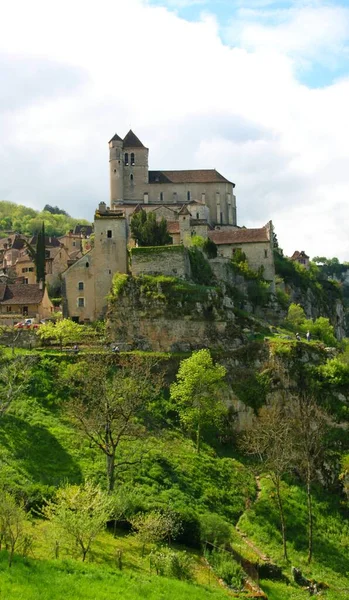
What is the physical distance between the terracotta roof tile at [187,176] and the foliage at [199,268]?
33.3 metres

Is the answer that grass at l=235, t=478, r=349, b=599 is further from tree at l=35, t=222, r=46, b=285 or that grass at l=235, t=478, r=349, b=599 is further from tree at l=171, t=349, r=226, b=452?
tree at l=35, t=222, r=46, b=285

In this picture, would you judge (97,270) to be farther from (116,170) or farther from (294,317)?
(116,170)

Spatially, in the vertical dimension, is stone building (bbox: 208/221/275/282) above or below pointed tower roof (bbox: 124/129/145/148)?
below

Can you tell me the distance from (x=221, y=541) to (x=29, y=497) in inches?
409

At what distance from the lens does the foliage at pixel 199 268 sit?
73.2 meters

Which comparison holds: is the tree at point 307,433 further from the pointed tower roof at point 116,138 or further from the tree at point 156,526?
the pointed tower roof at point 116,138

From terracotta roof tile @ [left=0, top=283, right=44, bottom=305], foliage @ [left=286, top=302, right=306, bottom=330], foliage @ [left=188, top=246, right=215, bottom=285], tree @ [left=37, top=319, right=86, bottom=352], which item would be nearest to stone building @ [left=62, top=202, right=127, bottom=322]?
tree @ [left=37, top=319, right=86, bottom=352]

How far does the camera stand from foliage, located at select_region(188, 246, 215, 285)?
73.2 m

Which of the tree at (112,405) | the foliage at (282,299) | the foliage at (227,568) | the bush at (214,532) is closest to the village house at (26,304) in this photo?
the tree at (112,405)

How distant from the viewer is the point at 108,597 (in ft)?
79.6

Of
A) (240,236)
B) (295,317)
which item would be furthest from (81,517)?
(240,236)

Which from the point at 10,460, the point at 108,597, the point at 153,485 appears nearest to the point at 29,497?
the point at 10,460

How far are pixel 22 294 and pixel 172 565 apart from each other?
170ft

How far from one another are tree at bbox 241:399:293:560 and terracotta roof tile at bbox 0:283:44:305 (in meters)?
31.3
